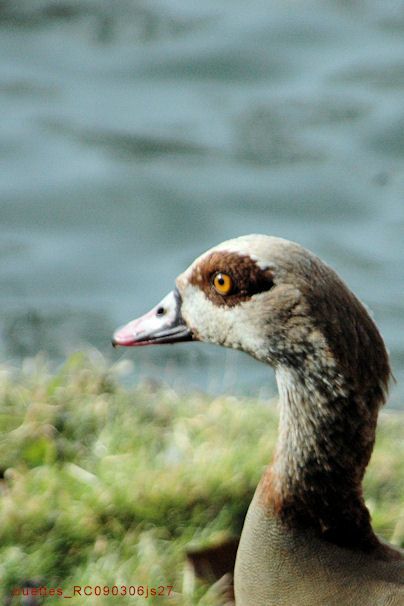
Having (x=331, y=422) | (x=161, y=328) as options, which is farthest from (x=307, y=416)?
(x=161, y=328)

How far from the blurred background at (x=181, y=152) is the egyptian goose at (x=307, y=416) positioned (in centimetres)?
262

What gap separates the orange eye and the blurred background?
2.63m

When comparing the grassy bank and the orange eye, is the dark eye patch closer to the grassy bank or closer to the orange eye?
the orange eye

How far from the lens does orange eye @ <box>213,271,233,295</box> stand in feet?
9.78

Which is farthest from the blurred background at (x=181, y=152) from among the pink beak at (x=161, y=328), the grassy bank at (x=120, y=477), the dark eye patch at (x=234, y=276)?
the dark eye patch at (x=234, y=276)

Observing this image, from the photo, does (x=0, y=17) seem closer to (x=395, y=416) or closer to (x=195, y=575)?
(x=395, y=416)

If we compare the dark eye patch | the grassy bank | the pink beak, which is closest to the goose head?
the dark eye patch

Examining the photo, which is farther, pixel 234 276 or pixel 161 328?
pixel 161 328

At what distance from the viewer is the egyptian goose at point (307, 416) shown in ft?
9.31

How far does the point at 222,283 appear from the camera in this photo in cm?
300

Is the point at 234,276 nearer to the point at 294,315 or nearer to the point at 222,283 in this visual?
the point at 222,283

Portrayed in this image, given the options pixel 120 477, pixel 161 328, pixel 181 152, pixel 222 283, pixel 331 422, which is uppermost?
pixel 181 152

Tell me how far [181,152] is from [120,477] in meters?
4.36

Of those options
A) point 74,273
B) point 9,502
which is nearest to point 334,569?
point 9,502
